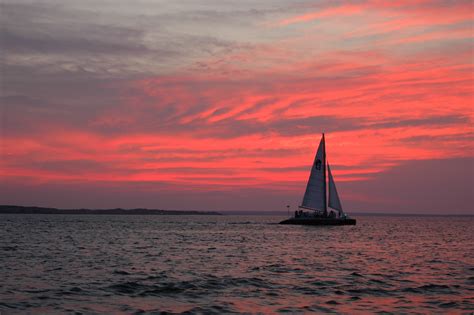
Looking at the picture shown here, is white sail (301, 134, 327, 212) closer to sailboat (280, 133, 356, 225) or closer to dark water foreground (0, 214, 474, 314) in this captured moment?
sailboat (280, 133, 356, 225)

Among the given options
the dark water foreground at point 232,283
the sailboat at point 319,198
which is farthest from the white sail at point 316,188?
the dark water foreground at point 232,283

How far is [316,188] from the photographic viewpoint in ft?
360

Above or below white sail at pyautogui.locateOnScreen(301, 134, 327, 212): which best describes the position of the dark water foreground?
below

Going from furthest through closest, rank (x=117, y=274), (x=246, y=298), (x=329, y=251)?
(x=329, y=251) → (x=117, y=274) → (x=246, y=298)

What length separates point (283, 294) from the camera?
28.5 metres

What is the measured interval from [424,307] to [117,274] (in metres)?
18.6

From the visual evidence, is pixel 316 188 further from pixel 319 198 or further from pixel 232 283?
pixel 232 283

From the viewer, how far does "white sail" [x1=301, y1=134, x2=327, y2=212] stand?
109 meters

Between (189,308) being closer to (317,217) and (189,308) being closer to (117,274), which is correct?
(117,274)

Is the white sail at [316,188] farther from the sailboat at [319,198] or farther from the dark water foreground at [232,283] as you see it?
the dark water foreground at [232,283]

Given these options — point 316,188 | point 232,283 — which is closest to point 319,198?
point 316,188

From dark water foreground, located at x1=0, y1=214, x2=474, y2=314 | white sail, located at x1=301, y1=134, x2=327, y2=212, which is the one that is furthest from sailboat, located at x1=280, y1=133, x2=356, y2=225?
dark water foreground, located at x1=0, y1=214, x2=474, y2=314

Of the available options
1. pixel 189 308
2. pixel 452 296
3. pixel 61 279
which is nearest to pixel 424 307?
pixel 452 296

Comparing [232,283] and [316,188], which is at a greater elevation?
[316,188]
